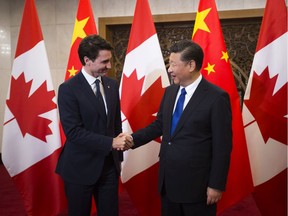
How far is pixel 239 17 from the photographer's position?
4035mm

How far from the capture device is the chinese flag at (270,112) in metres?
2.35

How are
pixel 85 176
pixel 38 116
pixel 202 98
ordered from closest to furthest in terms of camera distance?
pixel 202 98 → pixel 85 176 → pixel 38 116

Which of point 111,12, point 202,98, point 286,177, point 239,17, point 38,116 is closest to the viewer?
point 202,98

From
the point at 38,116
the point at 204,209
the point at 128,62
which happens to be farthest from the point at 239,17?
the point at 204,209

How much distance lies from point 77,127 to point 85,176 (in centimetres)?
27

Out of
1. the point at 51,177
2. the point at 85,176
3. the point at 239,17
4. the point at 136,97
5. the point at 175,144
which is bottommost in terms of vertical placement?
the point at 51,177

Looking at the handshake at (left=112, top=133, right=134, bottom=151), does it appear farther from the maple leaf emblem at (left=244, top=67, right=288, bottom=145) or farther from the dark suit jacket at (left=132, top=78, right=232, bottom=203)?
the maple leaf emblem at (left=244, top=67, right=288, bottom=145)

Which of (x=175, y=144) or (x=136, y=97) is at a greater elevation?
(x=136, y=97)

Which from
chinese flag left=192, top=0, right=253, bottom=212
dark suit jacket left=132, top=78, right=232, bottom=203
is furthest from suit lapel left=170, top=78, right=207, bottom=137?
chinese flag left=192, top=0, right=253, bottom=212

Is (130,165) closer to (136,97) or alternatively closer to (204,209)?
(136,97)

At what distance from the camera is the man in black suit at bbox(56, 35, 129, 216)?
1735mm

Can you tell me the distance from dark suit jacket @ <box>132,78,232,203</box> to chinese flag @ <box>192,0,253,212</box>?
0.79 metres

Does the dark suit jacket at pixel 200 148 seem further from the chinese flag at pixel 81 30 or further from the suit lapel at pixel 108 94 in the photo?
the chinese flag at pixel 81 30

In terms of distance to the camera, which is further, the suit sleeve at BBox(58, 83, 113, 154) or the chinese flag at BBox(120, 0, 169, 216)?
the chinese flag at BBox(120, 0, 169, 216)
